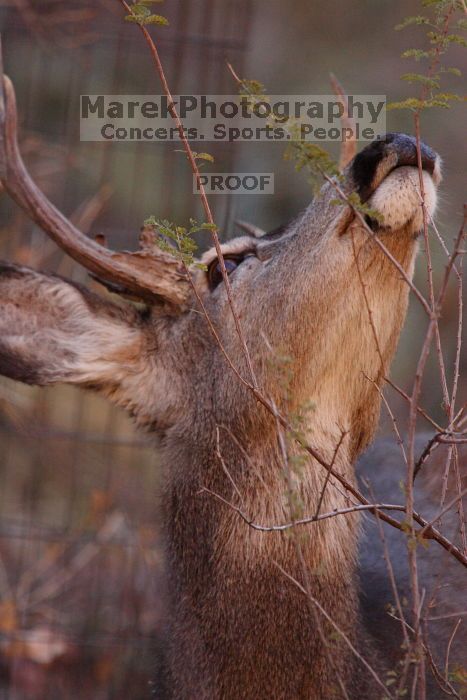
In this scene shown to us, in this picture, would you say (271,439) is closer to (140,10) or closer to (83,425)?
(140,10)

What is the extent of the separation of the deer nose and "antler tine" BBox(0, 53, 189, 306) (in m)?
0.94

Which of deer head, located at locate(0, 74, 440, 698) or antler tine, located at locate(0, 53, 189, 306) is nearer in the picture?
deer head, located at locate(0, 74, 440, 698)

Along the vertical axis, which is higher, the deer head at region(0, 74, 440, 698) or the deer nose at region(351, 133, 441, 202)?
the deer nose at region(351, 133, 441, 202)

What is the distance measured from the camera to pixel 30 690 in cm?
632

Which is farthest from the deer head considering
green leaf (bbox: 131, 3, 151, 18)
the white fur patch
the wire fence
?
the wire fence

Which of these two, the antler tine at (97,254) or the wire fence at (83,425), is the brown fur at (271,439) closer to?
the antler tine at (97,254)

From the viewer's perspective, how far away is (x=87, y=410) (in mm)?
7953

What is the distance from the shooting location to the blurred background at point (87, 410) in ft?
22.0

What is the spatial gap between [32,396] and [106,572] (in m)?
1.25

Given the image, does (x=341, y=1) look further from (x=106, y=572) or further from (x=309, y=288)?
(x=309, y=288)

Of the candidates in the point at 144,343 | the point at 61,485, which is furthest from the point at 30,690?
the point at 144,343

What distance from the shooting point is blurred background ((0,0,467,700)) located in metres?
6.69

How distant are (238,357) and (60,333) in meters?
0.70

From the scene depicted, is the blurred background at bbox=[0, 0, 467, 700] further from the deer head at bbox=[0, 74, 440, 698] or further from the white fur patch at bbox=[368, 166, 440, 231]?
the white fur patch at bbox=[368, 166, 440, 231]
